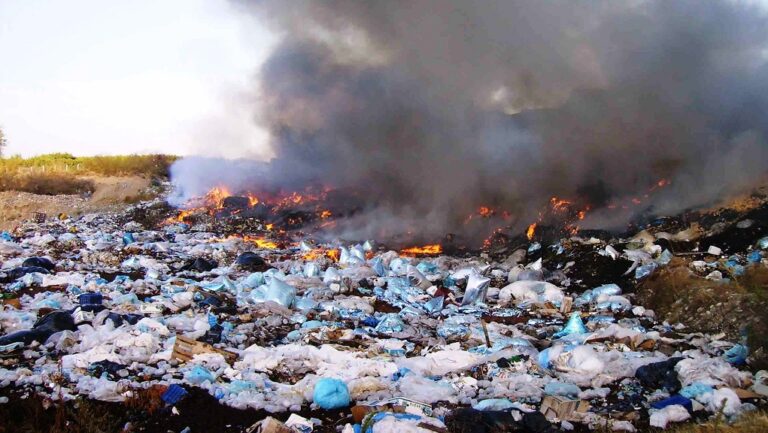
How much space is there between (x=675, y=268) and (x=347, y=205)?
658 cm

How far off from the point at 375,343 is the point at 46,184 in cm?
1252

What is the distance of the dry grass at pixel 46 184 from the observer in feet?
42.6

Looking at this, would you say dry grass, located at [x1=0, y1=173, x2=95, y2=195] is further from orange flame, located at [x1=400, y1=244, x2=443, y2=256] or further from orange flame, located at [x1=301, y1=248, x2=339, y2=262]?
orange flame, located at [x1=400, y1=244, x2=443, y2=256]

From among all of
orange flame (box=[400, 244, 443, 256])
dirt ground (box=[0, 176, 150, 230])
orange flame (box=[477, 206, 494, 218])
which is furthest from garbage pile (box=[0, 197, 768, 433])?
dirt ground (box=[0, 176, 150, 230])

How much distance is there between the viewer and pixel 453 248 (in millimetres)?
9094

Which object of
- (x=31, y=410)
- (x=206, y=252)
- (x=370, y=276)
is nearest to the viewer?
(x=31, y=410)

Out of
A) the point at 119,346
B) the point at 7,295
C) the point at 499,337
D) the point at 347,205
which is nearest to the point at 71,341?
the point at 119,346

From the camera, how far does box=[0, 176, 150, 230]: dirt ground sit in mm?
11023

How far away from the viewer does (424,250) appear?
9.03 metres

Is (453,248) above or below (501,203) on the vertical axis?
below

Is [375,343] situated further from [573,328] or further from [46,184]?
[46,184]

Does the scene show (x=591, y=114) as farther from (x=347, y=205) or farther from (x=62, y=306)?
(x=62, y=306)

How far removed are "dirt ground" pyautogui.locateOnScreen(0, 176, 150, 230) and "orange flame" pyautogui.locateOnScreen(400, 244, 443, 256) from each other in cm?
736

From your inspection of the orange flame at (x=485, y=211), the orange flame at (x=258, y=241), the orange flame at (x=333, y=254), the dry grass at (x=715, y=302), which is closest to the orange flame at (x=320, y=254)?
the orange flame at (x=333, y=254)
